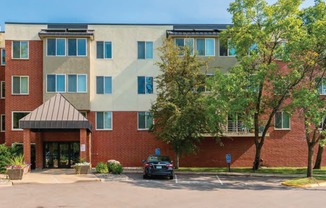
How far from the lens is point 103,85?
118 ft

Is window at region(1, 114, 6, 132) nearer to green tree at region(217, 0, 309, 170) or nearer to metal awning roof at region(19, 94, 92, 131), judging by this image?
metal awning roof at region(19, 94, 92, 131)

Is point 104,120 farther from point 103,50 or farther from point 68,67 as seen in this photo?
point 103,50

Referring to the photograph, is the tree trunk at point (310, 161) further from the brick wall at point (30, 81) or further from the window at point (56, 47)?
the brick wall at point (30, 81)

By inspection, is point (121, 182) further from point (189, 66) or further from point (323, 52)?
point (323, 52)

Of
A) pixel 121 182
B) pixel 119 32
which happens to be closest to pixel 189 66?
pixel 119 32

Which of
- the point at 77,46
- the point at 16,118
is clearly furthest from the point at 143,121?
the point at 16,118

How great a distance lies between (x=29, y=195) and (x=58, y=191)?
1708 millimetres

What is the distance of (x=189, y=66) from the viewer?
31359 millimetres

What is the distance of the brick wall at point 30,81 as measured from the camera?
114ft

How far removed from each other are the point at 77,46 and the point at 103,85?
3.92 m

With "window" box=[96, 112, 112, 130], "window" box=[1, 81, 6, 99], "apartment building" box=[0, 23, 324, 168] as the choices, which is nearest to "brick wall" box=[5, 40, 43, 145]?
"apartment building" box=[0, 23, 324, 168]

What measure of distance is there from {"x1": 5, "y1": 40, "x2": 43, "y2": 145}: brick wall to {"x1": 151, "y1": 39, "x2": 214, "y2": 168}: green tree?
10517mm

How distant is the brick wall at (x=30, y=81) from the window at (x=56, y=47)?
1091 mm

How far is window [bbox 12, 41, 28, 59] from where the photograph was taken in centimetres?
3509
